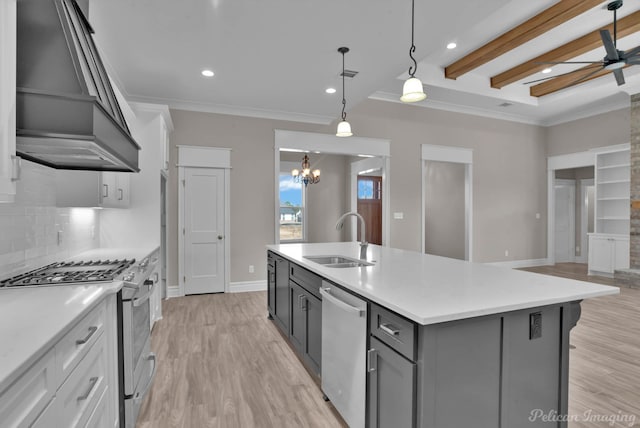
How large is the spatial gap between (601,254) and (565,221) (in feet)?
7.50

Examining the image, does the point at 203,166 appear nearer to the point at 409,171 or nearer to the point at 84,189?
the point at 84,189

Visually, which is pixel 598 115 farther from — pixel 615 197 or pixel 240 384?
pixel 240 384

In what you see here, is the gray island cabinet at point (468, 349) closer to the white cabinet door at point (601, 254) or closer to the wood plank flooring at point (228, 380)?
the wood plank flooring at point (228, 380)

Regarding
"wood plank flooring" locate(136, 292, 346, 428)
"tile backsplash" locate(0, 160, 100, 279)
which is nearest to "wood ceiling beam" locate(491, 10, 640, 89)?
"wood plank flooring" locate(136, 292, 346, 428)

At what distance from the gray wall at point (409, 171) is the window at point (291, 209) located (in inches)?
114

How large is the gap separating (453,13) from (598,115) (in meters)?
6.10

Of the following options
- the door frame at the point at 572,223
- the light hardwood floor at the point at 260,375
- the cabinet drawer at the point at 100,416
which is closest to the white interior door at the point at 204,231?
the light hardwood floor at the point at 260,375

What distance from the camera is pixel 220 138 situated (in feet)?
17.2

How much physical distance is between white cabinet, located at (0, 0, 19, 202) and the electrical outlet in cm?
217

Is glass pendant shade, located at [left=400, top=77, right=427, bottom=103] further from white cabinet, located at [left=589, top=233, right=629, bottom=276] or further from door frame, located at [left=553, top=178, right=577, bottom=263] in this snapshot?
door frame, located at [left=553, top=178, right=577, bottom=263]

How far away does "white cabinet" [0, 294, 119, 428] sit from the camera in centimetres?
88

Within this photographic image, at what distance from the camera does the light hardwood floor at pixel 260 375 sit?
2.05 meters

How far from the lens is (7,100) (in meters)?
1.17

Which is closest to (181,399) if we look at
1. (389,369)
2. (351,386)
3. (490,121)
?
(351,386)
